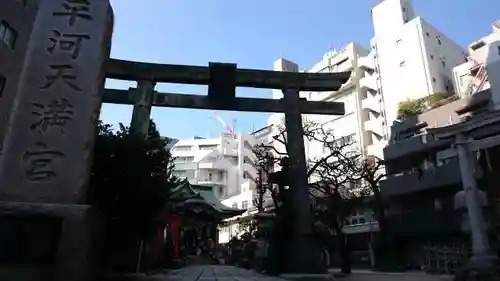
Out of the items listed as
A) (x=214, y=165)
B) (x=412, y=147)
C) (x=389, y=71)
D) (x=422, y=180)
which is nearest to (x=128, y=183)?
(x=422, y=180)

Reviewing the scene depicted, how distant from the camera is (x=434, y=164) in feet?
82.9

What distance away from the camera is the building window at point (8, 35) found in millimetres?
20328

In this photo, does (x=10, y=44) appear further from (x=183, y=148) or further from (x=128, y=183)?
(x=183, y=148)

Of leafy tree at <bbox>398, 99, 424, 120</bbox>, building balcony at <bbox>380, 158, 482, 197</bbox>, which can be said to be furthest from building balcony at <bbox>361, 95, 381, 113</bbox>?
building balcony at <bbox>380, 158, 482, 197</bbox>

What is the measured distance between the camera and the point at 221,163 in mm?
70375

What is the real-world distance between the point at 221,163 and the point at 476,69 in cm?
4589

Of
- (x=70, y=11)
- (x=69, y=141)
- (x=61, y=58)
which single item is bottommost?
(x=69, y=141)

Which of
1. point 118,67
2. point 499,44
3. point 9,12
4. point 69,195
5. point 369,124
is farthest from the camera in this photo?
point 369,124

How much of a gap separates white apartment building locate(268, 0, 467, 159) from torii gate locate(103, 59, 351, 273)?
85.7 ft

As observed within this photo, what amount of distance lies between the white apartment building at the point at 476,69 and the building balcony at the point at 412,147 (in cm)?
778

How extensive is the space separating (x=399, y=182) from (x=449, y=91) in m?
16.8

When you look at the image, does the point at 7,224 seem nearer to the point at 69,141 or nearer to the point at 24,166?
the point at 24,166

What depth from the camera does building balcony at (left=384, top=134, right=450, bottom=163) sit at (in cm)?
2514

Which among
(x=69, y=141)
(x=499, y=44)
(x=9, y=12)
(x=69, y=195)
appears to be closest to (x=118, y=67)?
(x=69, y=141)
